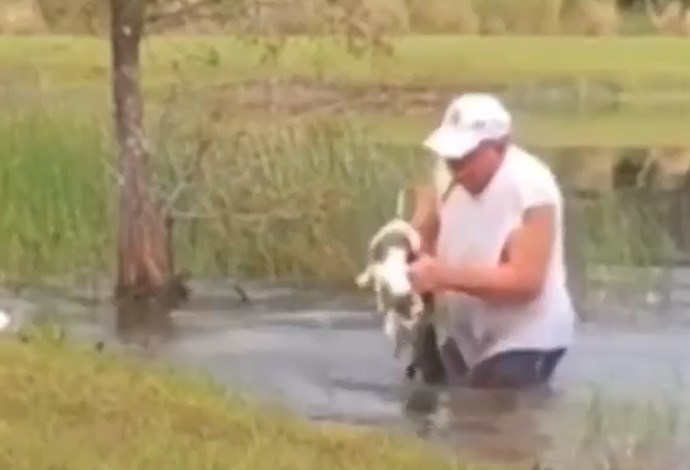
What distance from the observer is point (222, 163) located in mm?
6637

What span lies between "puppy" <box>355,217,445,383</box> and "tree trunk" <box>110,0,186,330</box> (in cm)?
134

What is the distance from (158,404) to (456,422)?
66 cm

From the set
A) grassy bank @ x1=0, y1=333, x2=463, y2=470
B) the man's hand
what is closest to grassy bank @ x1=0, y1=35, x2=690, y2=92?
the man's hand

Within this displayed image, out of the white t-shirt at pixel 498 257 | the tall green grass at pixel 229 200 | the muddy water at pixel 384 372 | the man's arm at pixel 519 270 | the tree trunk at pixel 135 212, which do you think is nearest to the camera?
the muddy water at pixel 384 372

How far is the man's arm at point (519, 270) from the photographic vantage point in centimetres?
460

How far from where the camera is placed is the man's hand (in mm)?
4605

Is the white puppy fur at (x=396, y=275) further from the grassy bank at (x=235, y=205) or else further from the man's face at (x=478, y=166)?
the grassy bank at (x=235, y=205)

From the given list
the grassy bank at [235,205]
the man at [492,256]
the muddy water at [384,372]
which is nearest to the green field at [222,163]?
the grassy bank at [235,205]

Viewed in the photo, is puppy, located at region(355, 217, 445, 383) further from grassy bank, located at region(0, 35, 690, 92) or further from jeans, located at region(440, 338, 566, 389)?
grassy bank, located at region(0, 35, 690, 92)

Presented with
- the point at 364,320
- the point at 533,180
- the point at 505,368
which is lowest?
the point at 364,320

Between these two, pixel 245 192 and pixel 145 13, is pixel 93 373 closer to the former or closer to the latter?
pixel 145 13

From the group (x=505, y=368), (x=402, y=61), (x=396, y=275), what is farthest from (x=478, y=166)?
(x=402, y=61)

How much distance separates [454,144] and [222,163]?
204cm

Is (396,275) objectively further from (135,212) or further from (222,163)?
(222,163)
